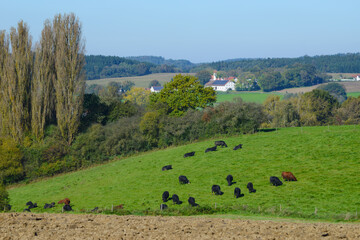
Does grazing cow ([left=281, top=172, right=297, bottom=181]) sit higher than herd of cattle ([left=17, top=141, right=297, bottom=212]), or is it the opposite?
grazing cow ([left=281, top=172, right=297, bottom=181])

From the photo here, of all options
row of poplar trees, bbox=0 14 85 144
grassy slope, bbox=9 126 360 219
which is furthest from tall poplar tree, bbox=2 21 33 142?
grassy slope, bbox=9 126 360 219

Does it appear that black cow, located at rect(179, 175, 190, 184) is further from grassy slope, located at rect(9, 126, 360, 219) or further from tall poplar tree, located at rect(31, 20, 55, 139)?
tall poplar tree, located at rect(31, 20, 55, 139)

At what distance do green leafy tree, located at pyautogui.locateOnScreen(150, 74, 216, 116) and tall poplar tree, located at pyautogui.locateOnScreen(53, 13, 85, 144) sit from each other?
12.0m

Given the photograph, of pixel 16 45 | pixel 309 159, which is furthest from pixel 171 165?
pixel 16 45

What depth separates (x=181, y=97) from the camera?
2633 inches

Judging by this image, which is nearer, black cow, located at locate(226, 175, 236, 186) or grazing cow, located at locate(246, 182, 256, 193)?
grazing cow, located at locate(246, 182, 256, 193)

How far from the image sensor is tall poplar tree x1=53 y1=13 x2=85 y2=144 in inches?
2315

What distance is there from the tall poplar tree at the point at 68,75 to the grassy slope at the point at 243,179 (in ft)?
34.2

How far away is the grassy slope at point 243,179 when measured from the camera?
2845cm

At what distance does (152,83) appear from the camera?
191 metres

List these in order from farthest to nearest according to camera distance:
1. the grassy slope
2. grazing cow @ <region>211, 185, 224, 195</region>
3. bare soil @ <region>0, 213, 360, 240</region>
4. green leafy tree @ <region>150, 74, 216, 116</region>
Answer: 1. green leafy tree @ <region>150, 74, 216, 116</region>
2. grazing cow @ <region>211, 185, 224, 195</region>
3. the grassy slope
4. bare soil @ <region>0, 213, 360, 240</region>

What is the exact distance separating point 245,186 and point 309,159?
30.6 feet

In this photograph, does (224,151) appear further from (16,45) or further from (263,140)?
(16,45)

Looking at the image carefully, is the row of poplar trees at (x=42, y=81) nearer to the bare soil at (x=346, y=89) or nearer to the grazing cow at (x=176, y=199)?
the grazing cow at (x=176, y=199)
